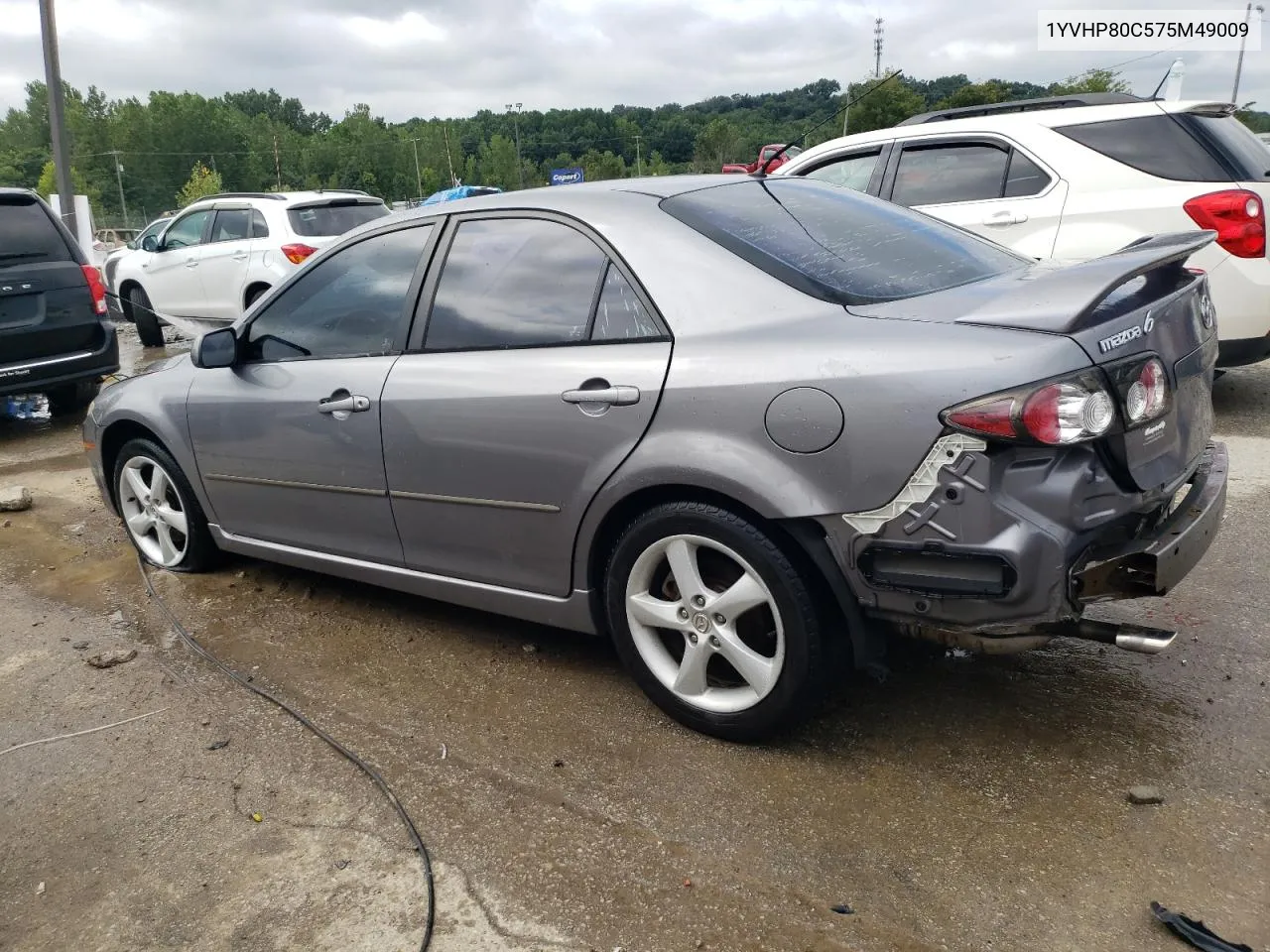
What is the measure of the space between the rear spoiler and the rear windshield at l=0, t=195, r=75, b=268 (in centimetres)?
735

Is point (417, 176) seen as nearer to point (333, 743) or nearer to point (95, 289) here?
point (95, 289)

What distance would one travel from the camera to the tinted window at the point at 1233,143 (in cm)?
553

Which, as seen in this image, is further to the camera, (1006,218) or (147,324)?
(147,324)

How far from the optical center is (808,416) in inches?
98.6

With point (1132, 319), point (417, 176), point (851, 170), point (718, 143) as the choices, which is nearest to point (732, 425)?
point (1132, 319)

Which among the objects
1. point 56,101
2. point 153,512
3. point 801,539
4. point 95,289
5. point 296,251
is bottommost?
point 153,512

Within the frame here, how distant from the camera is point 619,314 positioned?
2945 mm

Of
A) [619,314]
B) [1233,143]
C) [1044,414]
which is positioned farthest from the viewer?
[1233,143]

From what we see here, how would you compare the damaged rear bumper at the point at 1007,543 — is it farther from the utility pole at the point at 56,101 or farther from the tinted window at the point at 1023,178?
the utility pole at the point at 56,101

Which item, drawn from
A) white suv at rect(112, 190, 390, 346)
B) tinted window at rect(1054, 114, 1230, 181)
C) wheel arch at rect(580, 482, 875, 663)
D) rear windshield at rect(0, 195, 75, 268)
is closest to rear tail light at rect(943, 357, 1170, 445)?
wheel arch at rect(580, 482, 875, 663)

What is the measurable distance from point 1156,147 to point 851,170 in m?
1.95

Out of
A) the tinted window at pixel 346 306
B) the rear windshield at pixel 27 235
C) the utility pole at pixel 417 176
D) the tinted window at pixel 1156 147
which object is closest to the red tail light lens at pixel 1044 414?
the tinted window at pixel 346 306

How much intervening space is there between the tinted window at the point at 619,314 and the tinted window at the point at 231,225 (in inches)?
351

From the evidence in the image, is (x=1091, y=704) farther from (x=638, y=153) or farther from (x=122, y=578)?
(x=638, y=153)
